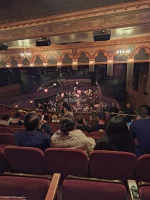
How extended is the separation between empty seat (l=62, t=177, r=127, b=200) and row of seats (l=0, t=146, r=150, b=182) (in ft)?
0.80

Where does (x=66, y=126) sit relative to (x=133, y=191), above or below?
above

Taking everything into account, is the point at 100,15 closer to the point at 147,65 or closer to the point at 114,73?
the point at 147,65

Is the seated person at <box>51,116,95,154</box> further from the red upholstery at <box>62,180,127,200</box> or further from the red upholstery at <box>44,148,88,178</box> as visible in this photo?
the red upholstery at <box>62,180,127,200</box>

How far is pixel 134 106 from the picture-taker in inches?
315

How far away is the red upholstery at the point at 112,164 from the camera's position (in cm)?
144

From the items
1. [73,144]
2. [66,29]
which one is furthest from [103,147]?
[66,29]

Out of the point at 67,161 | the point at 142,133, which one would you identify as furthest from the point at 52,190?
the point at 142,133

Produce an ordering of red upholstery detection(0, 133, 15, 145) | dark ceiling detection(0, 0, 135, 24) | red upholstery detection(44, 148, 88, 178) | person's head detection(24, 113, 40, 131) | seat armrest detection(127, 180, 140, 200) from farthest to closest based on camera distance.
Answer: dark ceiling detection(0, 0, 135, 24) < red upholstery detection(0, 133, 15, 145) < person's head detection(24, 113, 40, 131) < red upholstery detection(44, 148, 88, 178) < seat armrest detection(127, 180, 140, 200)

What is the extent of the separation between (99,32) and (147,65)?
304 centimetres

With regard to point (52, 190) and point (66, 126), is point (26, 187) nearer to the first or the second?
point (52, 190)

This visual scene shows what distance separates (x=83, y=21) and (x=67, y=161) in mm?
4177

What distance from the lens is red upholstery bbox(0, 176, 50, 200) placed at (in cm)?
133

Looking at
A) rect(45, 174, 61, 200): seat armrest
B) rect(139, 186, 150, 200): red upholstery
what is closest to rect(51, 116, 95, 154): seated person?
rect(45, 174, 61, 200): seat armrest

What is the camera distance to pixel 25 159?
1655 mm
